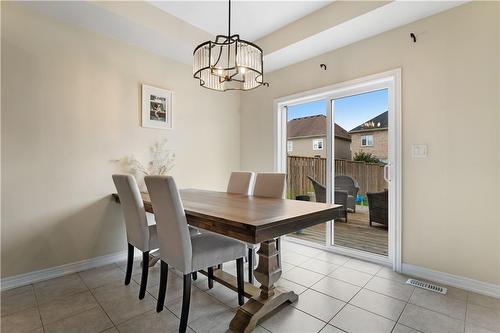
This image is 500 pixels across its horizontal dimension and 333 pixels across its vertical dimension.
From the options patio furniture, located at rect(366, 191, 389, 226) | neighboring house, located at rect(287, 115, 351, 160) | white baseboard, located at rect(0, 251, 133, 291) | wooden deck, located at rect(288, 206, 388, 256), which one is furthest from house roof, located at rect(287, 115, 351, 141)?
white baseboard, located at rect(0, 251, 133, 291)

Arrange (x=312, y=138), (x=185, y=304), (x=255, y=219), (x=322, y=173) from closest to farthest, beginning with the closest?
(x=255, y=219)
(x=185, y=304)
(x=322, y=173)
(x=312, y=138)

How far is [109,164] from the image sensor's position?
281 centimetres

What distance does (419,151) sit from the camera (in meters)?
2.44

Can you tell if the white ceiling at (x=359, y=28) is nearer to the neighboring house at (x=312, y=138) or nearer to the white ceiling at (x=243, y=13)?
the white ceiling at (x=243, y=13)

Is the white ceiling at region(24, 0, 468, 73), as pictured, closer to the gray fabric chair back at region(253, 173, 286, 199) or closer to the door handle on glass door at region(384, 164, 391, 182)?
the door handle on glass door at region(384, 164, 391, 182)

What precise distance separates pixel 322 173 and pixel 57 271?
10.4 feet

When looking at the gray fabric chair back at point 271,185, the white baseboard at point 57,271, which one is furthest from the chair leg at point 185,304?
the white baseboard at point 57,271

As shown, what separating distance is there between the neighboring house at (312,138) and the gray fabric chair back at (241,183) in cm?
105

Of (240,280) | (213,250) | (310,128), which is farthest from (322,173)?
(213,250)

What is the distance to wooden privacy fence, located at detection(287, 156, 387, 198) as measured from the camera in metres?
2.86

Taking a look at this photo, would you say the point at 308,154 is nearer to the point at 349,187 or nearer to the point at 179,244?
the point at 349,187

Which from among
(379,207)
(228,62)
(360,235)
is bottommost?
(360,235)

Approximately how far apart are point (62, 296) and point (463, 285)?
3.47 meters

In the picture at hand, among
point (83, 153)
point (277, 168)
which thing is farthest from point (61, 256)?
point (277, 168)
